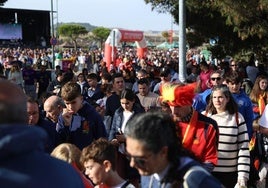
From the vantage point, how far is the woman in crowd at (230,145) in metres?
5.11

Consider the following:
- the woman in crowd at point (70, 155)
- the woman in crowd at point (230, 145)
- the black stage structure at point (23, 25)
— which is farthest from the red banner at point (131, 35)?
the woman in crowd at point (70, 155)

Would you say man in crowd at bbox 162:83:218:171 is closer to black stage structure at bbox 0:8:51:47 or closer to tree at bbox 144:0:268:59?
tree at bbox 144:0:268:59

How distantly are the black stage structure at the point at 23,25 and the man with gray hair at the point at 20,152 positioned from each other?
42.6 m

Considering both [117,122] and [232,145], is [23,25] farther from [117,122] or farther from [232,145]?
[232,145]

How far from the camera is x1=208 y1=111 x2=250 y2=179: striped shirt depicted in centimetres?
513

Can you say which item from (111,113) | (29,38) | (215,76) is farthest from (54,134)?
(29,38)

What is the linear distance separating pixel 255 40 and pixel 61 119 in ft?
51.1

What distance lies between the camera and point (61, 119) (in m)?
5.40

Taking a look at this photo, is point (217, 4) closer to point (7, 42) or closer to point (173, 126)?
point (173, 126)

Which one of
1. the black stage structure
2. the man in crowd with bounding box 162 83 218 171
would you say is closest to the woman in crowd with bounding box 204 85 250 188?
the man in crowd with bounding box 162 83 218 171

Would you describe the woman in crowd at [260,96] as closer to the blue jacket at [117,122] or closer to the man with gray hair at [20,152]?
the blue jacket at [117,122]

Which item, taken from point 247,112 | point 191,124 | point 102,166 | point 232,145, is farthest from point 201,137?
point 247,112

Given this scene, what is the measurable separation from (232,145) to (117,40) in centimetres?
1943

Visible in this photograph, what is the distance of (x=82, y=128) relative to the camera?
543 cm
